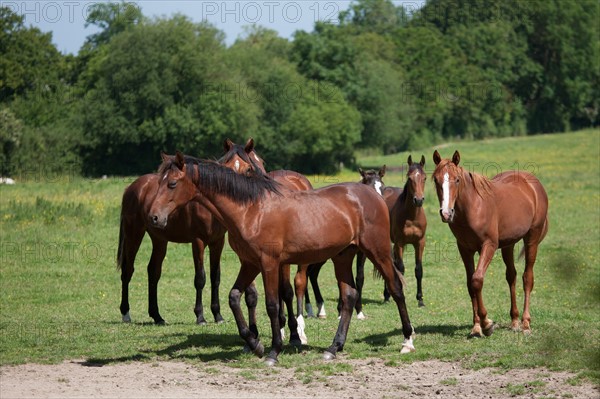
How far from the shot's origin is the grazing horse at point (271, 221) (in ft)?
30.2

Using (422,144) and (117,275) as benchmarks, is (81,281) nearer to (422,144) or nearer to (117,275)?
(117,275)

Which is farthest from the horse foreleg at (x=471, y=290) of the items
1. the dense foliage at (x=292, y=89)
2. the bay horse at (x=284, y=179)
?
the dense foliage at (x=292, y=89)

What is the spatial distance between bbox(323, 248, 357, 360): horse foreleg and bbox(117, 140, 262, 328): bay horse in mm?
2020

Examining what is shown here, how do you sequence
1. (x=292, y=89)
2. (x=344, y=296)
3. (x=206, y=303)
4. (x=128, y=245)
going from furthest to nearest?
(x=292, y=89) < (x=206, y=303) < (x=128, y=245) < (x=344, y=296)

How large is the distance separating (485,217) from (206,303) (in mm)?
5776

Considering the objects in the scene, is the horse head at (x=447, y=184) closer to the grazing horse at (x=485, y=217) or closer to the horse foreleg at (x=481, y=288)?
the grazing horse at (x=485, y=217)

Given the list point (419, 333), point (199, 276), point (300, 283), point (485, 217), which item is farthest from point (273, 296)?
point (199, 276)

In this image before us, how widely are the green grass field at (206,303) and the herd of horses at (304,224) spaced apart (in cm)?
50

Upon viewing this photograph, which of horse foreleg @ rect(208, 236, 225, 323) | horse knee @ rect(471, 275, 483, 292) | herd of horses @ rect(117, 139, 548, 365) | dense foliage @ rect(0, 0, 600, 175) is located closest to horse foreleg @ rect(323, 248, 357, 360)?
herd of horses @ rect(117, 139, 548, 365)

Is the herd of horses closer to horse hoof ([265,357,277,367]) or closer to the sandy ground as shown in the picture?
horse hoof ([265,357,277,367])

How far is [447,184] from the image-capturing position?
10.2m

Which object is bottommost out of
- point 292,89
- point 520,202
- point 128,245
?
point 128,245

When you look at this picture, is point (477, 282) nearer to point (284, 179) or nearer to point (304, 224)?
point (304, 224)

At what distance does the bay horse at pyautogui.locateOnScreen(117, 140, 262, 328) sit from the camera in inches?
469
